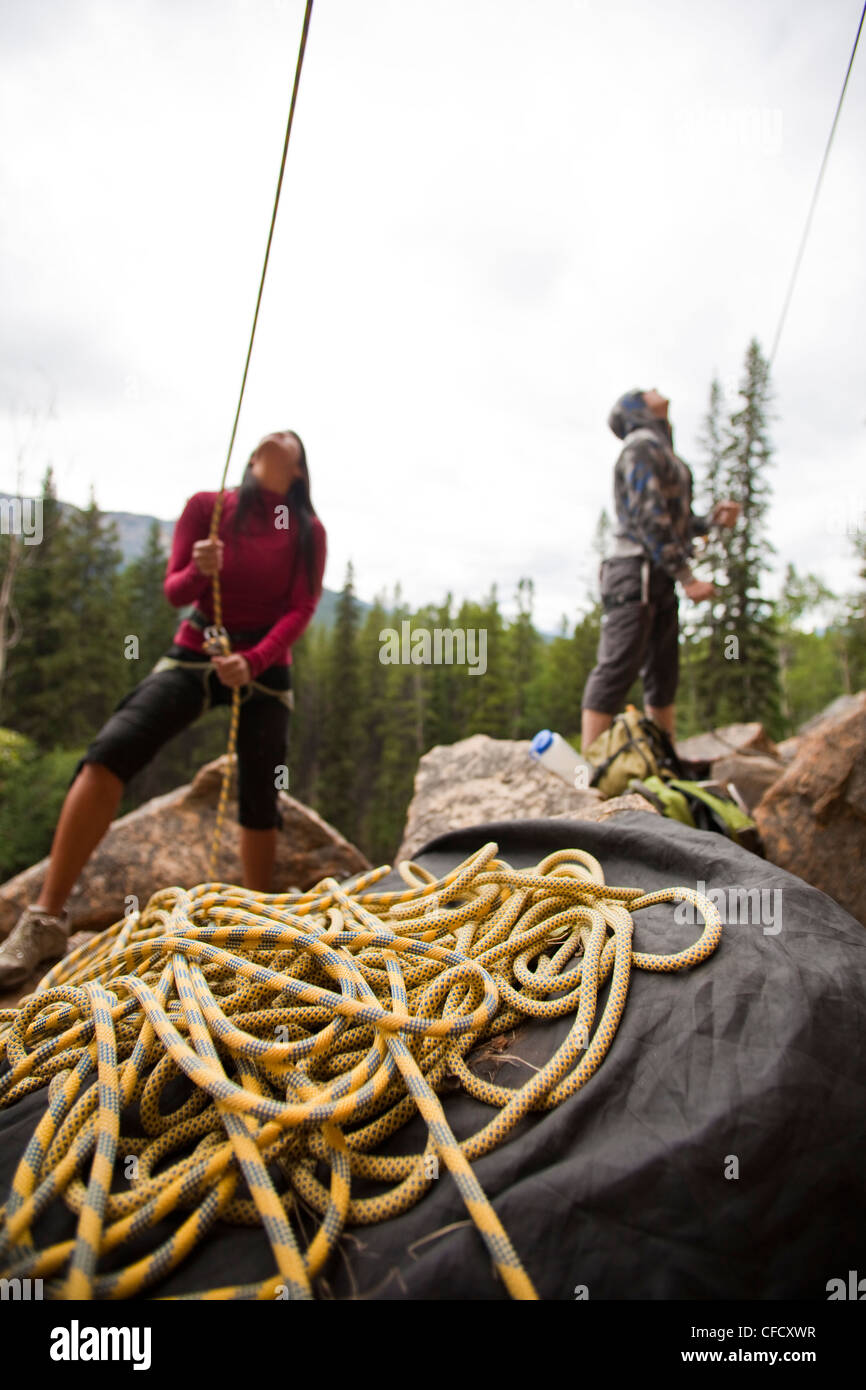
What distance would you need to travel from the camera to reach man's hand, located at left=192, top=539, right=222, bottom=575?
3.15 meters

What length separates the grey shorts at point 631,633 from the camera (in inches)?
151

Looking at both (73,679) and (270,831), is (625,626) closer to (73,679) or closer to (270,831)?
(270,831)

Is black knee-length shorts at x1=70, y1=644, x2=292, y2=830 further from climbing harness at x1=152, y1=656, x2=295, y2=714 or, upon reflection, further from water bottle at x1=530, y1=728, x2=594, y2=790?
water bottle at x1=530, y1=728, x2=594, y2=790

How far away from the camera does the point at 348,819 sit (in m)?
39.9

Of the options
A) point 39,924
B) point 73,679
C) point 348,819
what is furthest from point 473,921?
point 348,819

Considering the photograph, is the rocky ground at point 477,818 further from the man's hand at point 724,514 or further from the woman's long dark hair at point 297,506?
the woman's long dark hair at point 297,506

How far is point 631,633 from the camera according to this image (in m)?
3.84

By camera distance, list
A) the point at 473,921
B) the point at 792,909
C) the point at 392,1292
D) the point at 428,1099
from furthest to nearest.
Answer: the point at 473,921, the point at 792,909, the point at 428,1099, the point at 392,1292

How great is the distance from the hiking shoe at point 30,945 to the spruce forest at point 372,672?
65.2 ft

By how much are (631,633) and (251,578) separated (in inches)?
89.9

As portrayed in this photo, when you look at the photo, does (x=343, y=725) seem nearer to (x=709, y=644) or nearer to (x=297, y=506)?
(x=709, y=644)

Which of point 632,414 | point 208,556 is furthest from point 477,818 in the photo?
point 632,414

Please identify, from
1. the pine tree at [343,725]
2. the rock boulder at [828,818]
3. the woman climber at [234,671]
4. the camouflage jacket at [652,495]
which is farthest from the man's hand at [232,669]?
the pine tree at [343,725]

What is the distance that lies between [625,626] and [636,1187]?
3.37 m
